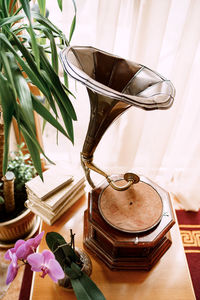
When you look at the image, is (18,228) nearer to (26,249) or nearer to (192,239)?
(26,249)

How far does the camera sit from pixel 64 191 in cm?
109

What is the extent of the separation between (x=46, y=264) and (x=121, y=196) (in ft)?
1.30

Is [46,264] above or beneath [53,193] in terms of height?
above

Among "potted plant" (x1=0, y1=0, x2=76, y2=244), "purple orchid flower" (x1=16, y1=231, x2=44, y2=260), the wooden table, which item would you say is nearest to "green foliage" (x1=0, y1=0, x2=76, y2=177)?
"potted plant" (x1=0, y1=0, x2=76, y2=244)

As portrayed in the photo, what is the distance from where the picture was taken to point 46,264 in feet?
2.13

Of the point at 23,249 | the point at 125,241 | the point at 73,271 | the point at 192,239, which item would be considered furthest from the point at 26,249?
the point at 192,239

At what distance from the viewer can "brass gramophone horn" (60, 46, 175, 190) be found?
2.39ft

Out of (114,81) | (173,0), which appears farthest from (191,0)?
(114,81)

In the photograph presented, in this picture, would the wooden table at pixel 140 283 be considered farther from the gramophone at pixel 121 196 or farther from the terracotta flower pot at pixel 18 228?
the terracotta flower pot at pixel 18 228

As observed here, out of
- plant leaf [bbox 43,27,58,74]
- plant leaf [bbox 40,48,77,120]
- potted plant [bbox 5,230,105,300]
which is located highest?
plant leaf [bbox 43,27,58,74]

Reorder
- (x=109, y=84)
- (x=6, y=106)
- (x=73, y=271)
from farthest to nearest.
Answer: (x=109, y=84) → (x=73, y=271) → (x=6, y=106)

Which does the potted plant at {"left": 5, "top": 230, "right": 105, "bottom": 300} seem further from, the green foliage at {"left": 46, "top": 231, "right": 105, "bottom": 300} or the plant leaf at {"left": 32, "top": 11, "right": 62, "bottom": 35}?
the plant leaf at {"left": 32, "top": 11, "right": 62, "bottom": 35}

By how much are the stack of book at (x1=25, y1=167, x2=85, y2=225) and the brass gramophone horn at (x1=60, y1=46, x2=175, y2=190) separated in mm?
188

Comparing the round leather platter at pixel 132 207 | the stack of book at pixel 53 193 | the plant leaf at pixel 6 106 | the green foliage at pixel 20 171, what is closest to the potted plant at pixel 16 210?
the green foliage at pixel 20 171
